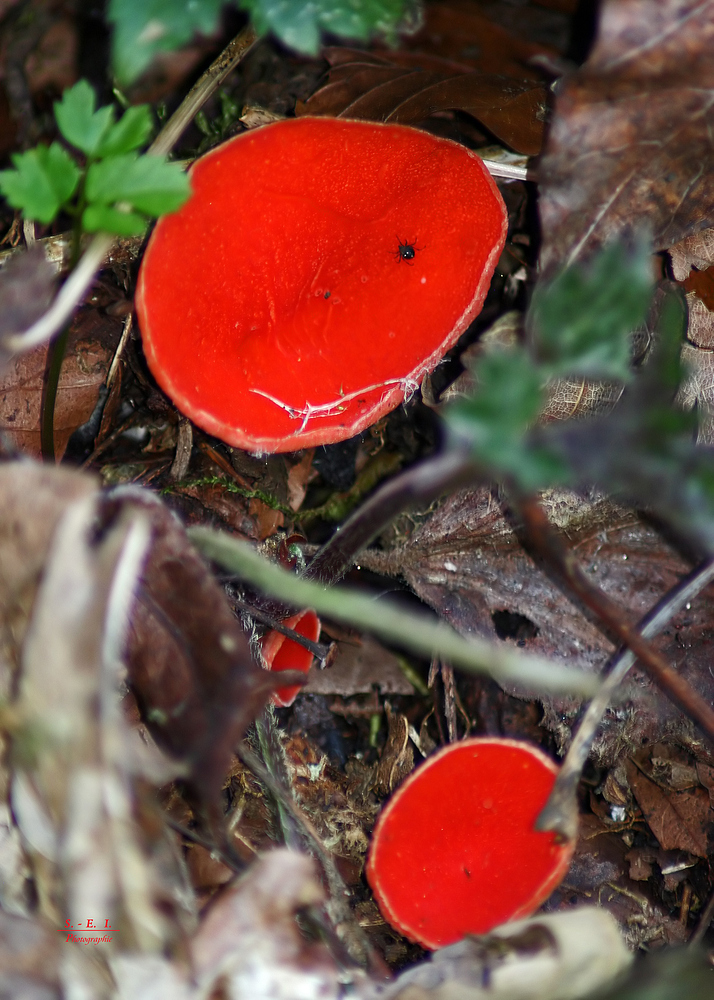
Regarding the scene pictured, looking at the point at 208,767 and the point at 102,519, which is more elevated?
the point at 102,519

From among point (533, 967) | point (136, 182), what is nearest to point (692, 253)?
point (136, 182)

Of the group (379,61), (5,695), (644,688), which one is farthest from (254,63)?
(644,688)

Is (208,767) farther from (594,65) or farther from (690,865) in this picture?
(594,65)

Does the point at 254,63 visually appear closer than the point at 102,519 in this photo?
No

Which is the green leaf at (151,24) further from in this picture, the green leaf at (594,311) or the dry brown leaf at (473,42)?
the green leaf at (594,311)

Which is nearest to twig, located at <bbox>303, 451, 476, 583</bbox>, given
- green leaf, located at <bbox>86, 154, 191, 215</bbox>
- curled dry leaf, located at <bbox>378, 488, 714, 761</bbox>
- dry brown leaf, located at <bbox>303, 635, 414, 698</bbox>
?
curled dry leaf, located at <bbox>378, 488, 714, 761</bbox>

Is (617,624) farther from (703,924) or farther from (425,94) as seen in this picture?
(425,94)

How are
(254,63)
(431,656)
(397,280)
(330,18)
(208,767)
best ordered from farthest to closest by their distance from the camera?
(431,656)
(254,63)
(397,280)
(330,18)
(208,767)

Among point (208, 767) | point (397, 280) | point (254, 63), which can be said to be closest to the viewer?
point (208, 767)
